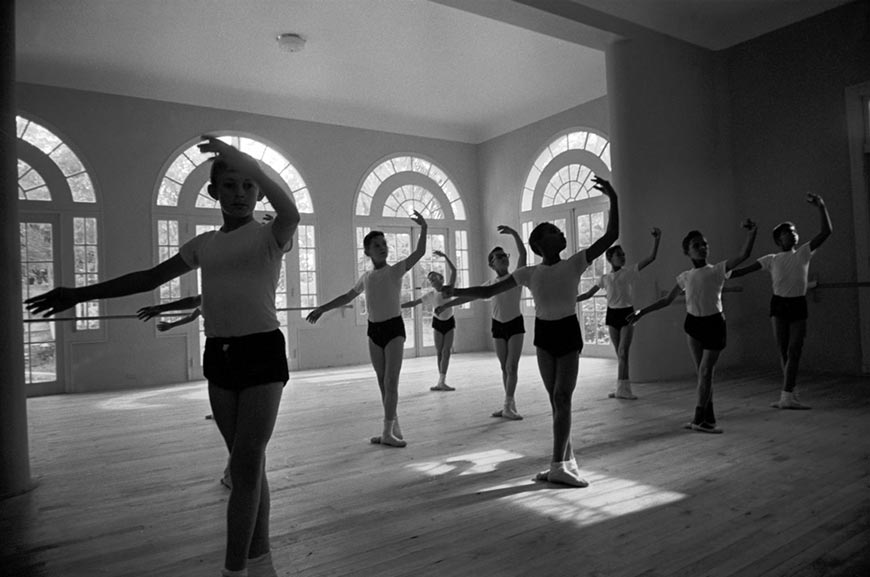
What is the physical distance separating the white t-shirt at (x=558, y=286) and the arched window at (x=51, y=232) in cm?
622

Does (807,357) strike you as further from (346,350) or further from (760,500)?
(346,350)

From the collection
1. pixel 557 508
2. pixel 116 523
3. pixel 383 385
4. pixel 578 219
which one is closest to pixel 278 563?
pixel 116 523

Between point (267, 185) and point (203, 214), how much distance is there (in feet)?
23.2

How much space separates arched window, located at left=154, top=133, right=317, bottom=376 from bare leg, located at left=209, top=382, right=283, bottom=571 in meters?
6.24

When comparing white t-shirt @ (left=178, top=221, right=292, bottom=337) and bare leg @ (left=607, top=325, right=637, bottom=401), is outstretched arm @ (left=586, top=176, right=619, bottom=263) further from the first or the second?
bare leg @ (left=607, top=325, right=637, bottom=401)

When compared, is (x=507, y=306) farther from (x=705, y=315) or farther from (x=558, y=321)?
(x=558, y=321)

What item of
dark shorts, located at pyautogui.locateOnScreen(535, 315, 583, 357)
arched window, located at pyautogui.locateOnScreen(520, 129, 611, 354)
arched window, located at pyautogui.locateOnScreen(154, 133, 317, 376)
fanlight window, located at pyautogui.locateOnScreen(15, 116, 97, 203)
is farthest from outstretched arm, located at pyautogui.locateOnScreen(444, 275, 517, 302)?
fanlight window, located at pyautogui.locateOnScreen(15, 116, 97, 203)

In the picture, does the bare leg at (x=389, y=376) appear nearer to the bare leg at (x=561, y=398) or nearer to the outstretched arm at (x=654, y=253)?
the bare leg at (x=561, y=398)

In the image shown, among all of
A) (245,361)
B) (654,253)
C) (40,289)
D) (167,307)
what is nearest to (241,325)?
(245,361)

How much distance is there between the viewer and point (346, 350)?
9086 mm

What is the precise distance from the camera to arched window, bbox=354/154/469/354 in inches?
373

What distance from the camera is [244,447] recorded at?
169 cm

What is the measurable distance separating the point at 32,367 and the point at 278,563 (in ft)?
20.8

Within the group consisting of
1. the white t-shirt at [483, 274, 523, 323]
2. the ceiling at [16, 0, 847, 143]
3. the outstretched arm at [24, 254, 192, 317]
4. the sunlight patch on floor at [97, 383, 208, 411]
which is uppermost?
the ceiling at [16, 0, 847, 143]
